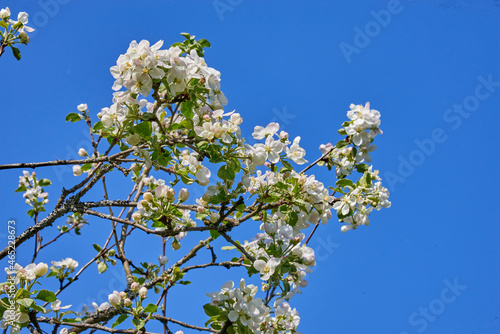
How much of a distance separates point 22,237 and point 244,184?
1.28 m

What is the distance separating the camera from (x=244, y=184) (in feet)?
6.40

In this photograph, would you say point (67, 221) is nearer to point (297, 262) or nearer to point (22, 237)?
point (22, 237)

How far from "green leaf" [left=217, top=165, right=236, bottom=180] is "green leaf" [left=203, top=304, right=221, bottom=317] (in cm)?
60

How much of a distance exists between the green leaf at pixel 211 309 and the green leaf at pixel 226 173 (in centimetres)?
60

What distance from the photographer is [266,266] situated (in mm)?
1860

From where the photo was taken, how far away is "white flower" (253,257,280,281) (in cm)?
183

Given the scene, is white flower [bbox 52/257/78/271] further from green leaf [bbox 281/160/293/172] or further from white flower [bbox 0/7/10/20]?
green leaf [bbox 281/160/293/172]

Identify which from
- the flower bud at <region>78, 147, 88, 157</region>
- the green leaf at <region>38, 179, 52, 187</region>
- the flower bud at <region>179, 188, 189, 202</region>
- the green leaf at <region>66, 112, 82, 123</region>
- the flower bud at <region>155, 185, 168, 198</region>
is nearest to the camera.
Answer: the flower bud at <region>155, 185, 168, 198</region>

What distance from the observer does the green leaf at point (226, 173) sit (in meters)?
1.80

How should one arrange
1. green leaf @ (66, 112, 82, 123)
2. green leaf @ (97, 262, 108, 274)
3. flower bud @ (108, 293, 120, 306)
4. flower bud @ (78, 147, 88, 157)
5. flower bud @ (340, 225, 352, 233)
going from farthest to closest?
green leaf @ (97, 262, 108, 274) → flower bud @ (78, 147, 88, 157) → green leaf @ (66, 112, 82, 123) → flower bud @ (340, 225, 352, 233) → flower bud @ (108, 293, 120, 306)

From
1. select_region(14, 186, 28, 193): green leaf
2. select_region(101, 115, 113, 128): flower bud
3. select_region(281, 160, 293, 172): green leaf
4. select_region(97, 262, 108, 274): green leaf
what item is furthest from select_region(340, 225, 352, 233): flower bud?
select_region(14, 186, 28, 193): green leaf

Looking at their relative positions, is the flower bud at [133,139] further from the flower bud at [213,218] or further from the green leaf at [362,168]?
the green leaf at [362,168]

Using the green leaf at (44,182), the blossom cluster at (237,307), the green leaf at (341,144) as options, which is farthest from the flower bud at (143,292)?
the green leaf at (44,182)

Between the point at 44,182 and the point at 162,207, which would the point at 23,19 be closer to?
the point at 44,182
